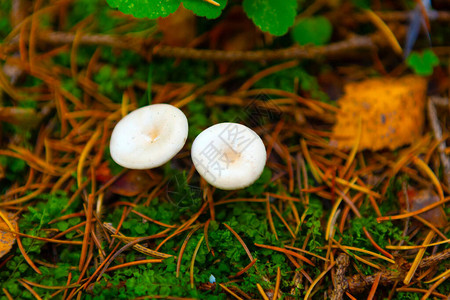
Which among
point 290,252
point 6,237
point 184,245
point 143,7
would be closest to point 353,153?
point 290,252

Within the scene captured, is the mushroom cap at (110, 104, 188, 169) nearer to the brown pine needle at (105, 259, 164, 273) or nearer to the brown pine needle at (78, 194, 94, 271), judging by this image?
the brown pine needle at (78, 194, 94, 271)

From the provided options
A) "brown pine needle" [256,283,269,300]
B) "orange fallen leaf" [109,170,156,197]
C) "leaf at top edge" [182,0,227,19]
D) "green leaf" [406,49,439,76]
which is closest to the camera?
"brown pine needle" [256,283,269,300]

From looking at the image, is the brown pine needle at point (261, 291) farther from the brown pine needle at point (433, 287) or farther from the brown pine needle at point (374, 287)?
the brown pine needle at point (433, 287)

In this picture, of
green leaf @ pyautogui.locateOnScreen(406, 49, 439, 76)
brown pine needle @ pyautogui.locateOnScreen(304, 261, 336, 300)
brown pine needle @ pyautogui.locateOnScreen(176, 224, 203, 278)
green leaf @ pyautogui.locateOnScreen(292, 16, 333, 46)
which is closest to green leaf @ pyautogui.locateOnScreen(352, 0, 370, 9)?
green leaf @ pyautogui.locateOnScreen(292, 16, 333, 46)

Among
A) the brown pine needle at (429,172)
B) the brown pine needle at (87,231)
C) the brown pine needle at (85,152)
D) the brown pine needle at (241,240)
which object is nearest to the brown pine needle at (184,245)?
the brown pine needle at (241,240)

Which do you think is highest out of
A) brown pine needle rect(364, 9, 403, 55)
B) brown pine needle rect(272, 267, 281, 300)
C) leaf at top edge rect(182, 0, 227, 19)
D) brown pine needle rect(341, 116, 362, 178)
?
leaf at top edge rect(182, 0, 227, 19)

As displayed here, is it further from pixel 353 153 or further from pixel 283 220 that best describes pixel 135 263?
pixel 353 153
